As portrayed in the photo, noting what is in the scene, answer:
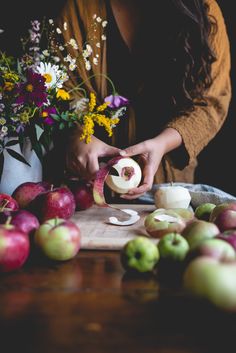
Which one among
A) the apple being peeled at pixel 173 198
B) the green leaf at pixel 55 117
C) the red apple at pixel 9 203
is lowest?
the apple being peeled at pixel 173 198

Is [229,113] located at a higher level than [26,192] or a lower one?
higher

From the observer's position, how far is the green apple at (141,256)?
0.79 metres

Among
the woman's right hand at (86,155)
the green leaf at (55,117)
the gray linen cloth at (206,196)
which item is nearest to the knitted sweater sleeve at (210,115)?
the gray linen cloth at (206,196)

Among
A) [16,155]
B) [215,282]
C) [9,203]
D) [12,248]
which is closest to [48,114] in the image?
[16,155]

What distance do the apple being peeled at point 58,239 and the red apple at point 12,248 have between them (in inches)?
1.7

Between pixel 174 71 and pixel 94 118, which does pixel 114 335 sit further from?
pixel 174 71

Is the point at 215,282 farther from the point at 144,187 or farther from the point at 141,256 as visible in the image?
the point at 144,187

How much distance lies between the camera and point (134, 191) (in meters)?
1.38

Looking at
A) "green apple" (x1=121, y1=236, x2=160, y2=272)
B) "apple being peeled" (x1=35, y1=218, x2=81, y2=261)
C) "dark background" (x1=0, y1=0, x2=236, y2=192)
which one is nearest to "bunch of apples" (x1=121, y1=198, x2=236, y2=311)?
"green apple" (x1=121, y1=236, x2=160, y2=272)

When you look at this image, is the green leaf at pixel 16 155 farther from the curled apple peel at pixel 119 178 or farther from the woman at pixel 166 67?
the woman at pixel 166 67

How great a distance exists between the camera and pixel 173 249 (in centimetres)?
79

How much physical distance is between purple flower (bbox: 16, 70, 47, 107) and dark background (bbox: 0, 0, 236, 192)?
1143mm

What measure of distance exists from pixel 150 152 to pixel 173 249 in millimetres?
736

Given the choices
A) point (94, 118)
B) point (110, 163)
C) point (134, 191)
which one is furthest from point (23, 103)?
point (134, 191)
